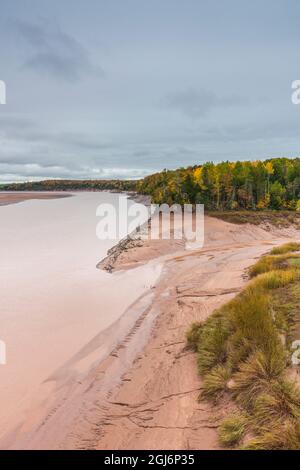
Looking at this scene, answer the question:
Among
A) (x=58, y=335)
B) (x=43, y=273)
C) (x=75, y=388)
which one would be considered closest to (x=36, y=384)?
(x=75, y=388)

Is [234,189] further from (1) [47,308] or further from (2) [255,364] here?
(2) [255,364]

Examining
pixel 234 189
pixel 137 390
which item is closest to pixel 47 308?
pixel 137 390

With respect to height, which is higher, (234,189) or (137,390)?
(234,189)

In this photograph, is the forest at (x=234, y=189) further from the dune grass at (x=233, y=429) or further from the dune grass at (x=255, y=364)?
the dune grass at (x=233, y=429)

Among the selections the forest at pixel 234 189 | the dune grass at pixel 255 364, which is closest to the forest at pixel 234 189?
the forest at pixel 234 189

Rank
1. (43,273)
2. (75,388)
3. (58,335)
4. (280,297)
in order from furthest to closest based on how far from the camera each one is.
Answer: (43,273)
(58,335)
(280,297)
(75,388)
